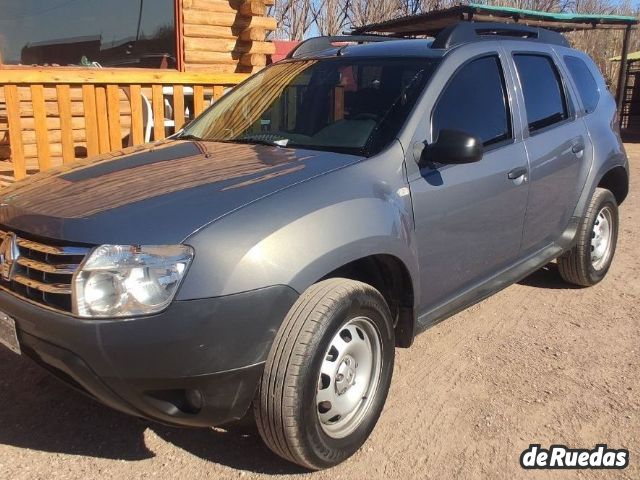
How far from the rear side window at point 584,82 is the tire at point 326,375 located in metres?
2.80

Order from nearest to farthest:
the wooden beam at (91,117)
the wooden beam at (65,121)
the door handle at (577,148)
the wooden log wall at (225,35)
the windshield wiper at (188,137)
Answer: the windshield wiper at (188,137) → the door handle at (577,148) → the wooden beam at (65,121) → the wooden beam at (91,117) → the wooden log wall at (225,35)

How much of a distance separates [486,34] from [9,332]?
3.14 metres

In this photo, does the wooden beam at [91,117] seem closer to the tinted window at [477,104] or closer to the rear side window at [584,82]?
the tinted window at [477,104]

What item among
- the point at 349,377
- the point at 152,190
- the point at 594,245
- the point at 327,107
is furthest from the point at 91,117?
the point at 594,245

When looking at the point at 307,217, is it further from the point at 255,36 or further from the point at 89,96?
the point at 255,36

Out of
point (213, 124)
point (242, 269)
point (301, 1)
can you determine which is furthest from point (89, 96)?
point (301, 1)

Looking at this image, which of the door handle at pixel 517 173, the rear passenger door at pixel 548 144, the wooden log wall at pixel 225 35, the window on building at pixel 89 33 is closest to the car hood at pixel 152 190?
the door handle at pixel 517 173

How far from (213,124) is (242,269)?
1.88 m

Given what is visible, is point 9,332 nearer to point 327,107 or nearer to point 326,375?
point 326,375

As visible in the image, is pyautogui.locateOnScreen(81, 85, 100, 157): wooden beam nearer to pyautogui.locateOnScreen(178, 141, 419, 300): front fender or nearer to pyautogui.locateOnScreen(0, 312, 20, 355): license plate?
pyautogui.locateOnScreen(0, 312, 20, 355): license plate

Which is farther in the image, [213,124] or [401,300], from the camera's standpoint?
[213,124]

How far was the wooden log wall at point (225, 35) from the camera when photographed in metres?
8.26

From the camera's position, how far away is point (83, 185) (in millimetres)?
2828

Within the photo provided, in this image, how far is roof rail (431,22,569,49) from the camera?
3518 mm
